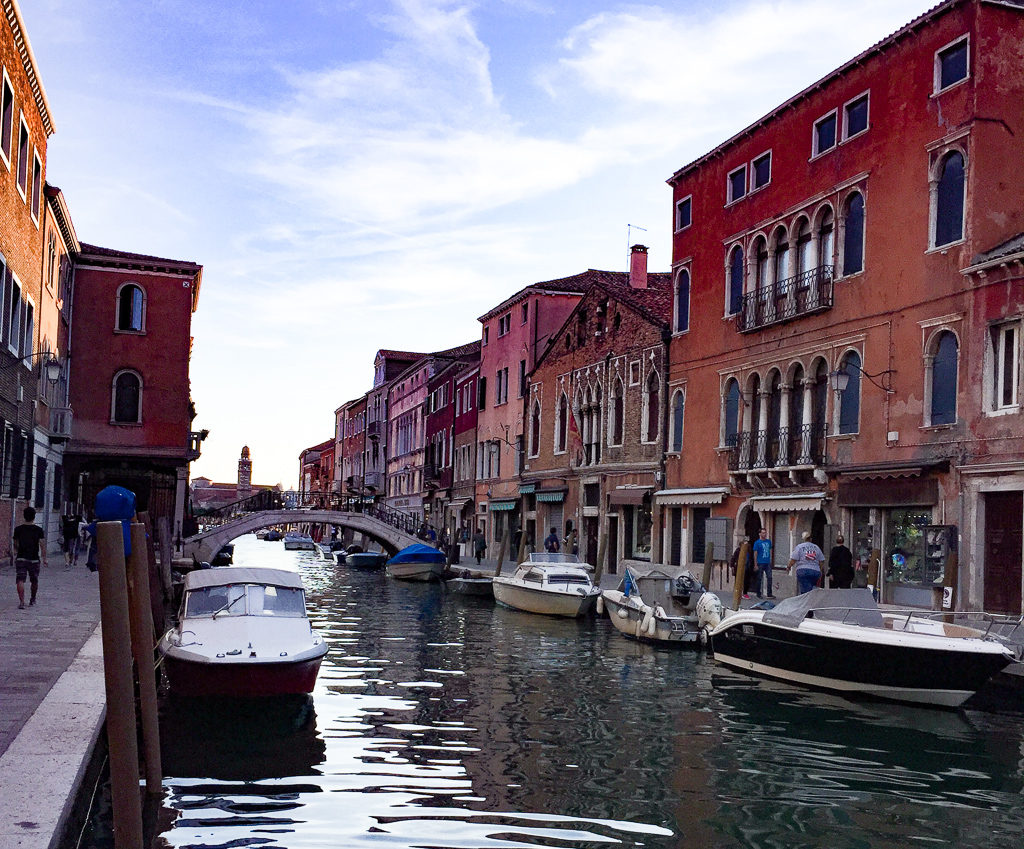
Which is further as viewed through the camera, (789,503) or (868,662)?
(789,503)

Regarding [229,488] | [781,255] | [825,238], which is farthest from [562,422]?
[229,488]

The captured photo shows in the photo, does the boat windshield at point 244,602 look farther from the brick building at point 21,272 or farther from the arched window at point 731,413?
the arched window at point 731,413

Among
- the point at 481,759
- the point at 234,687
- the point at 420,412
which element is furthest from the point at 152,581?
the point at 420,412

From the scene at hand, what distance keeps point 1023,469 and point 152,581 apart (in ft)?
39.9

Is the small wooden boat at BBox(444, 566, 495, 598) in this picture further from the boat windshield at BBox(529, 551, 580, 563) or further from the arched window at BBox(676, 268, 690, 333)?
the arched window at BBox(676, 268, 690, 333)

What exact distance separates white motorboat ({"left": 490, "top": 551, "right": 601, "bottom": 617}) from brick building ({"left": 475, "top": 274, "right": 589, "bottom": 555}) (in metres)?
14.7

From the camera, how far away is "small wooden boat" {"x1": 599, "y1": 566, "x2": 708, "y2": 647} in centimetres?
1842

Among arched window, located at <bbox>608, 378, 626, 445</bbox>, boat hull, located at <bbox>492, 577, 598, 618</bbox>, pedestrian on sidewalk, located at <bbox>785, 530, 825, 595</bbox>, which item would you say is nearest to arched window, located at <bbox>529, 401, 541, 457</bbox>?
arched window, located at <bbox>608, 378, 626, 445</bbox>

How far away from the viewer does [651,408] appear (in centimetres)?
3120

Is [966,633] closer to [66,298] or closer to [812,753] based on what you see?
Result: [812,753]

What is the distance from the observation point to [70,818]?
6012 millimetres

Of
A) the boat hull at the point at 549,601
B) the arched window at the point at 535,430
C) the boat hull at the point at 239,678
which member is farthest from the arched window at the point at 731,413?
the boat hull at the point at 239,678

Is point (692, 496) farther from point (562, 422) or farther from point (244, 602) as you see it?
point (244, 602)

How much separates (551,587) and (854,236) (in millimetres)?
8808
